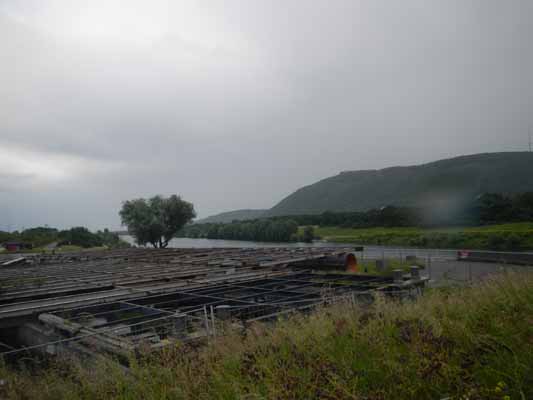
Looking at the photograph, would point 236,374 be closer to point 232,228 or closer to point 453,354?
point 453,354

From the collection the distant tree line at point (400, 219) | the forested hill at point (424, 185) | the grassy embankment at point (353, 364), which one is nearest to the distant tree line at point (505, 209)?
the distant tree line at point (400, 219)

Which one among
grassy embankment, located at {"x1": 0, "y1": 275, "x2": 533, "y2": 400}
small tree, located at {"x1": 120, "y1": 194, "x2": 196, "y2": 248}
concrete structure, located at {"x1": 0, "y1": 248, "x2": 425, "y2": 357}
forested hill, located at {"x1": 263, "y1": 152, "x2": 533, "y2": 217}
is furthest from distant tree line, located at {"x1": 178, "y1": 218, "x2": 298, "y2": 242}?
grassy embankment, located at {"x1": 0, "y1": 275, "x2": 533, "y2": 400}

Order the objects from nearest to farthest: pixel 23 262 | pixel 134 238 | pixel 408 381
Result: pixel 408 381
pixel 23 262
pixel 134 238

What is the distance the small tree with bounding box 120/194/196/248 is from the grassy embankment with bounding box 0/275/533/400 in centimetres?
4930

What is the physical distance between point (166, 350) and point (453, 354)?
3.47m

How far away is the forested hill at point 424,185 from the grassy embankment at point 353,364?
58.6m

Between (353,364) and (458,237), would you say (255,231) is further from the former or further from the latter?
(353,364)

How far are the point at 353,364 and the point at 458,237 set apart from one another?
51.4 m

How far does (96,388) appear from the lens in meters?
4.13

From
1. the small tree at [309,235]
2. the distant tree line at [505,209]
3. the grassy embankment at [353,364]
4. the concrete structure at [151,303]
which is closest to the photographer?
the grassy embankment at [353,364]

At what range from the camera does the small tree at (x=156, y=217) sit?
2071 inches

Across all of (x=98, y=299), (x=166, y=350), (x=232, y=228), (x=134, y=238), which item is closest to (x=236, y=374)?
(x=166, y=350)

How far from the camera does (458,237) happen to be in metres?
49.2

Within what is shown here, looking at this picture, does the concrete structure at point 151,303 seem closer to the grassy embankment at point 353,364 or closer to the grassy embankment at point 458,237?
the grassy embankment at point 353,364
